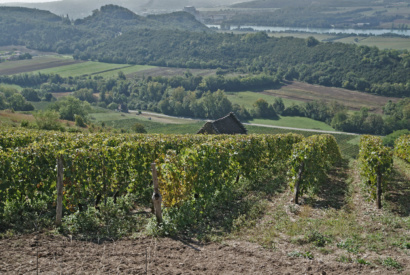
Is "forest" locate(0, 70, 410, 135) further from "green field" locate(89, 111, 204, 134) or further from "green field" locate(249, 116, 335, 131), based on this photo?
"green field" locate(89, 111, 204, 134)

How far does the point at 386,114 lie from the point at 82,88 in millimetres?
114338

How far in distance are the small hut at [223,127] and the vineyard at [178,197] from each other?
68.1ft

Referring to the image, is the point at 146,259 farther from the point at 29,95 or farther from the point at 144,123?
the point at 29,95

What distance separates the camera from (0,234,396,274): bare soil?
8.20 metres

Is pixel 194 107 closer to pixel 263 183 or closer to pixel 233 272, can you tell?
pixel 263 183

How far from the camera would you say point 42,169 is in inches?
460

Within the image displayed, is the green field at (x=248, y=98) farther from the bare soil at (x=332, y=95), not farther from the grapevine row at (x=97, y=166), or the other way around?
the grapevine row at (x=97, y=166)

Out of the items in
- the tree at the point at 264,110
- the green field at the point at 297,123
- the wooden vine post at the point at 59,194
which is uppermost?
the wooden vine post at the point at 59,194

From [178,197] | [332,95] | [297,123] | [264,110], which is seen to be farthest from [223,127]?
[332,95]

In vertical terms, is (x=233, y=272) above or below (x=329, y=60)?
below

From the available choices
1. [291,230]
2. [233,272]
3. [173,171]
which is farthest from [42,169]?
[291,230]

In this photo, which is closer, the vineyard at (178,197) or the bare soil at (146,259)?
the bare soil at (146,259)

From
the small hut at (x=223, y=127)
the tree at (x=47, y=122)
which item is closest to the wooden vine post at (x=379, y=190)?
the small hut at (x=223, y=127)

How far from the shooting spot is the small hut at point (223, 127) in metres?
37.0
